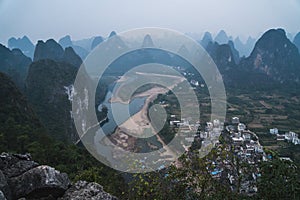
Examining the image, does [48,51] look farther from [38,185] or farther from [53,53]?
[38,185]

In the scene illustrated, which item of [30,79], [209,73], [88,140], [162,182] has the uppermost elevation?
[209,73]

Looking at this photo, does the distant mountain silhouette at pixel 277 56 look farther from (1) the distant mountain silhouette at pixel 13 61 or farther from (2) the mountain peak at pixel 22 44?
(2) the mountain peak at pixel 22 44

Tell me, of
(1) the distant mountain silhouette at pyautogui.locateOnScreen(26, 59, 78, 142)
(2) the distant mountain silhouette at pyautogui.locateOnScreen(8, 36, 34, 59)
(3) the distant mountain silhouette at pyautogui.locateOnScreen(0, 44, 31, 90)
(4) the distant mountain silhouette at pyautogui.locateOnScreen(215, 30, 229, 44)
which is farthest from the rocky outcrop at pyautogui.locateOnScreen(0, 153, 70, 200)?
(4) the distant mountain silhouette at pyautogui.locateOnScreen(215, 30, 229, 44)

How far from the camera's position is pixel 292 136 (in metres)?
10.6

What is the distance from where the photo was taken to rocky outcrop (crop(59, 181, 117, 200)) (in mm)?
1829

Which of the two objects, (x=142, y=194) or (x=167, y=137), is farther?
(x=167, y=137)

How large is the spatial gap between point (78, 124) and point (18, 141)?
606 cm

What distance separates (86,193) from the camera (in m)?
1.85

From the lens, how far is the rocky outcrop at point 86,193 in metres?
1.83

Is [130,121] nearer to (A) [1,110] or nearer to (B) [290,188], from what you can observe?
(A) [1,110]

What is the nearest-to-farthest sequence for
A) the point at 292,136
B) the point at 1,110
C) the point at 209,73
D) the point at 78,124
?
1. the point at 1,110
2. the point at 292,136
3. the point at 78,124
4. the point at 209,73

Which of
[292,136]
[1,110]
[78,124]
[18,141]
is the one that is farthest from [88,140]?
[292,136]

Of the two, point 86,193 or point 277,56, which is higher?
point 277,56

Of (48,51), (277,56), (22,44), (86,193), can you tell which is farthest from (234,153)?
(22,44)
